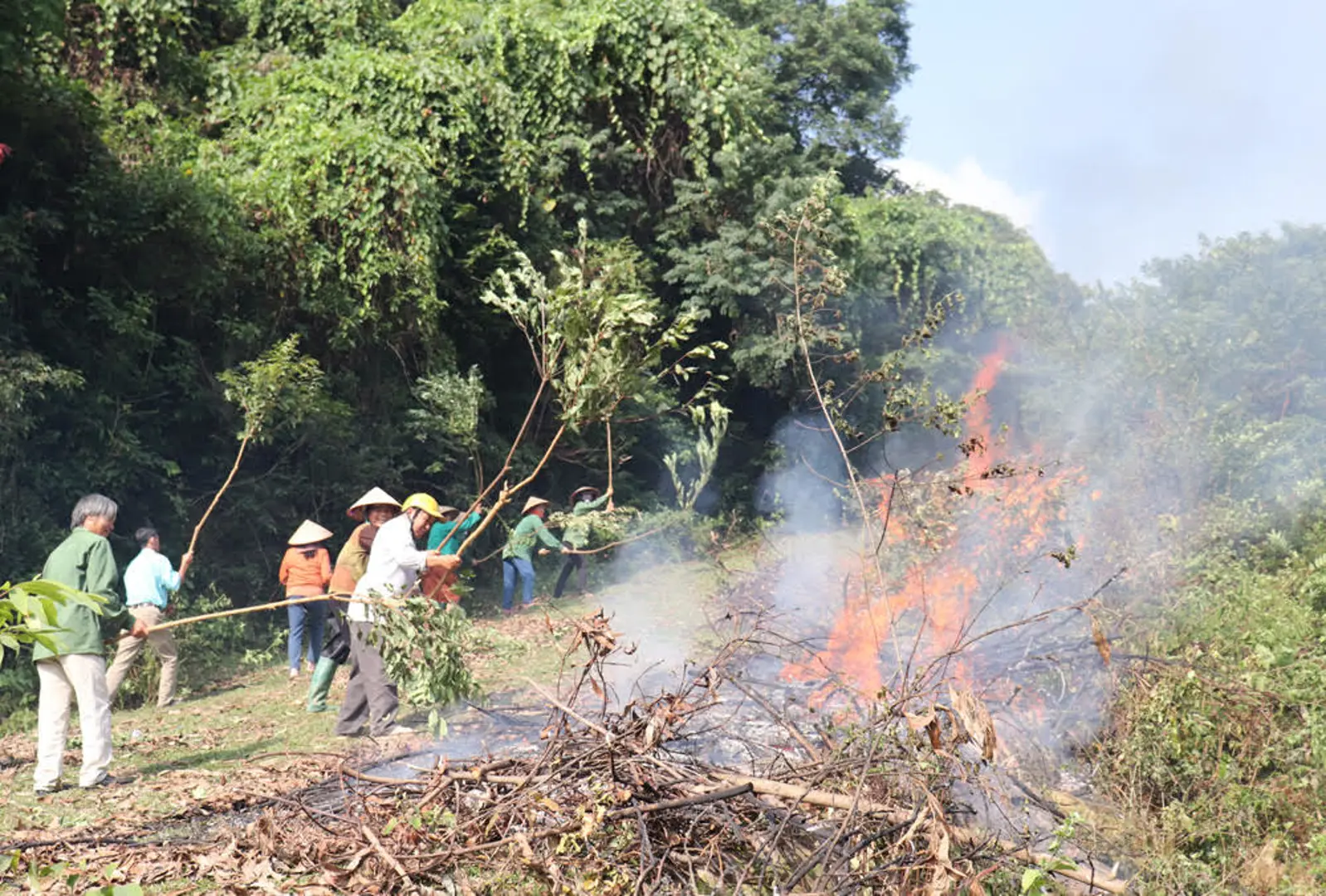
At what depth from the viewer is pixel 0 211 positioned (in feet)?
39.9

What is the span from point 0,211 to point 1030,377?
13836 mm

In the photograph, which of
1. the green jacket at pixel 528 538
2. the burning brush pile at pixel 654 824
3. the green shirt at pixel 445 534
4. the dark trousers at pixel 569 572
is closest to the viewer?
the burning brush pile at pixel 654 824

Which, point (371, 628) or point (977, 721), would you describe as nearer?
point (977, 721)

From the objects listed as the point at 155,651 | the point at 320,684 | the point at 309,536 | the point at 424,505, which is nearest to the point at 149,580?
the point at 155,651

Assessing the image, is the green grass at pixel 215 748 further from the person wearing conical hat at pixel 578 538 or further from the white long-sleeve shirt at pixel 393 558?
the person wearing conical hat at pixel 578 538

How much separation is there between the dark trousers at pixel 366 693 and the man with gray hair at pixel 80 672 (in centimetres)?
156

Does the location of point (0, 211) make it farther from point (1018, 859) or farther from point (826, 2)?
point (826, 2)

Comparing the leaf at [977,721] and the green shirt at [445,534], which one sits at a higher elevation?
the green shirt at [445,534]

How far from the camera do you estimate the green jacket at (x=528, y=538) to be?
13578mm

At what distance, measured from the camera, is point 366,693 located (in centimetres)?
900

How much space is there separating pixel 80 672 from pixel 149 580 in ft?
8.94

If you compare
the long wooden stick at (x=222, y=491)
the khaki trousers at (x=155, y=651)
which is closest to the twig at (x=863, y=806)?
the long wooden stick at (x=222, y=491)

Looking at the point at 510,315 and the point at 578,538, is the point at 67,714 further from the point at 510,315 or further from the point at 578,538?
the point at 510,315

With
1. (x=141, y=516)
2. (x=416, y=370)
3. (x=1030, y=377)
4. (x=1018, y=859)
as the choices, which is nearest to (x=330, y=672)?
(x=141, y=516)
